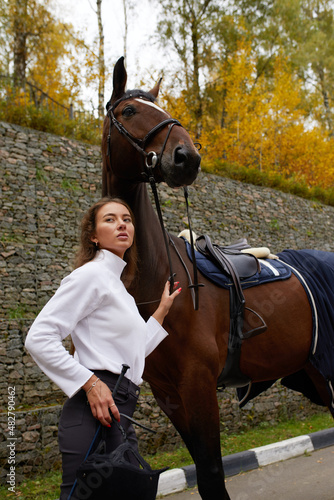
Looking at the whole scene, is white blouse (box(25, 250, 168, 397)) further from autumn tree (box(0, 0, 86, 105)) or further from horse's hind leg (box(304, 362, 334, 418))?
autumn tree (box(0, 0, 86, 105))

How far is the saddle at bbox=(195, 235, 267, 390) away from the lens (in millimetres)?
2793

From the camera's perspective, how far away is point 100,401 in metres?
1.51

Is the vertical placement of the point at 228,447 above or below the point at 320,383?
below

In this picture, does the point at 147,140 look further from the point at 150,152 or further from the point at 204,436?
the point at 204,436

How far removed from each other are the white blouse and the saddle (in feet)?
3.83

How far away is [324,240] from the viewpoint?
43.9 feet

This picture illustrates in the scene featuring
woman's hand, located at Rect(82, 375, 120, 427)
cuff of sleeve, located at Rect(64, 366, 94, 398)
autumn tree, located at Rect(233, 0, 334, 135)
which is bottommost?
woman's hand, located at Rect(82, 375, 120, 427)

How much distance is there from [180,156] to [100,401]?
1.30 m

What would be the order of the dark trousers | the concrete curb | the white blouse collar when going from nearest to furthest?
the dark trousers → the white blouse collar → the concrete curb

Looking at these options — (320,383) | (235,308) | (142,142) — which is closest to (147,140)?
(142,142)

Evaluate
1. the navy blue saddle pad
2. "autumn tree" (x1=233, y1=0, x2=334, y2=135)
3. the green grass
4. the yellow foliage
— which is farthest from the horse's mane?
"autumn tree" (x1=233, y1=0, x2=334, y2=135)

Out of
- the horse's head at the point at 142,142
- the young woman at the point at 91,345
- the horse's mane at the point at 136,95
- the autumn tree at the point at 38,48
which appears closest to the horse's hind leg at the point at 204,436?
the young woman at the point at 91,345

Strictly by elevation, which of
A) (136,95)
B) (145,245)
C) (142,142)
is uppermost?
(136,95)

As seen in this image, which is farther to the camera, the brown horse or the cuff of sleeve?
the brown horse
